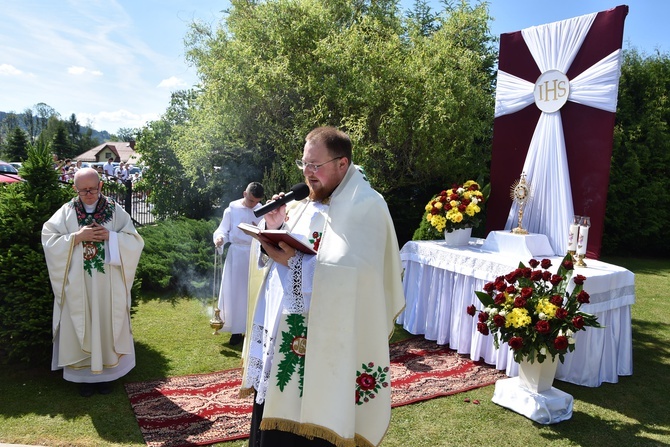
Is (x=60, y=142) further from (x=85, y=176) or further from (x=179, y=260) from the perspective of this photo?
(x=85, y=176)

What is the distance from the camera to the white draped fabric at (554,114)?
617cm

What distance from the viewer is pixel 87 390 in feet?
15.6

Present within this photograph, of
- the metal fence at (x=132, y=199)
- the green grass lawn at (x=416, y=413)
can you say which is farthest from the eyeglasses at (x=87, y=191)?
the metal fence at (x=132, y=199)

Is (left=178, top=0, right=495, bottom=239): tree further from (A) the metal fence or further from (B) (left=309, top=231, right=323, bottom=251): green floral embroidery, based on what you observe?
(B) (left=309, top=231, right=323, bottom=251): green floral embroidery

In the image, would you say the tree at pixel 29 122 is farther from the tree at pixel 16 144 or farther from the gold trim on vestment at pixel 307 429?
the gold trim on vestment at pixel 307 429

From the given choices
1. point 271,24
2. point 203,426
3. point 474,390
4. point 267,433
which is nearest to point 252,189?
point 203,426

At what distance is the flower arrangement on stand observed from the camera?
22.4ft

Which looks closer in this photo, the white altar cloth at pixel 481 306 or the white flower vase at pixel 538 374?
the white flower vase at pixel 538 374

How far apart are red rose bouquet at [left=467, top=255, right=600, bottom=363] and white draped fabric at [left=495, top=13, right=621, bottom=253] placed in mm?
2027

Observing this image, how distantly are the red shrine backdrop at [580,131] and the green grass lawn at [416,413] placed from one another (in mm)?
1931

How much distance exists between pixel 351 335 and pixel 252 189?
3.90m

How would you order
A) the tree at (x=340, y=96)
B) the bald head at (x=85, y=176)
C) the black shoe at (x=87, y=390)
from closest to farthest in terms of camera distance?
the bald head at (x=85, y=176)
the black shoe at (x=87, y=390)
the tree at (x=340, y=96)

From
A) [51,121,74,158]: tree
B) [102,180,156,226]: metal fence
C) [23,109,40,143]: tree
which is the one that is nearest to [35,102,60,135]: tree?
[23,109,40,143]: tree

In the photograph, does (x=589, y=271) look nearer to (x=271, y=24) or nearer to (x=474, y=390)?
A: (x=474, y=390)
